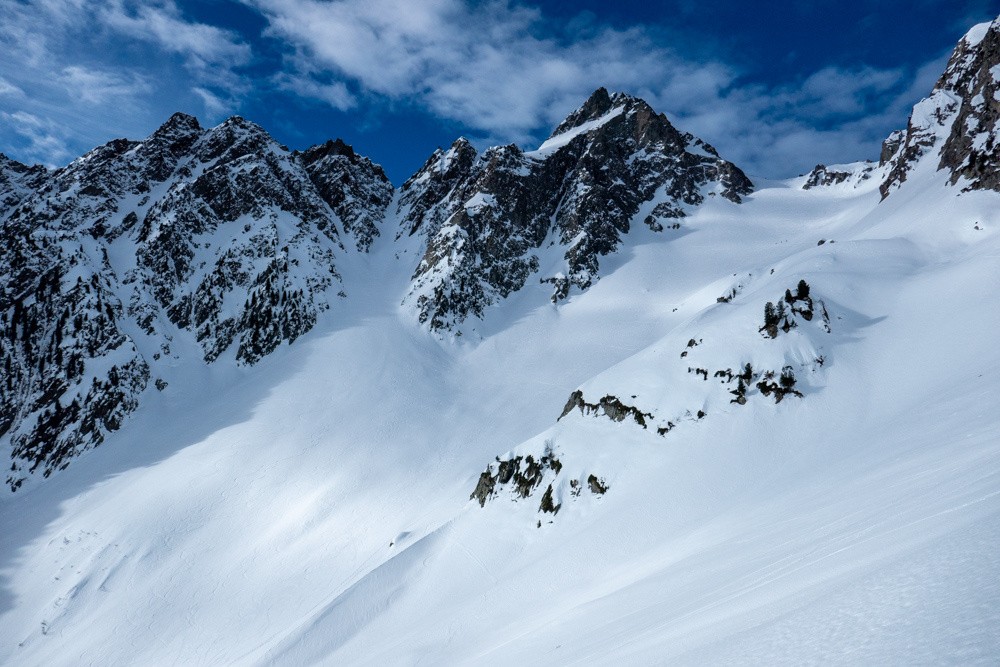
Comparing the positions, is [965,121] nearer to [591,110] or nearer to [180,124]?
[591,110]

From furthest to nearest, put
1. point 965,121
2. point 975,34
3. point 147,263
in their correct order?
point 147,263
point 975,34
point 965,121

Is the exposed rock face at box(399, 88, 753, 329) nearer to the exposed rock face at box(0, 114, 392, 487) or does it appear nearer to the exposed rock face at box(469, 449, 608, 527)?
the exposed rock face at box(0, 114, 392, 487)

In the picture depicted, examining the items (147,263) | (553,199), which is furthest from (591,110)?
(147,263)

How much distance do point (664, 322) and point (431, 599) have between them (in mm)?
38184

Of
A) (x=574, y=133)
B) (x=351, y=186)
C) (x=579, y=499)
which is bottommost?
(x=579, y=499)

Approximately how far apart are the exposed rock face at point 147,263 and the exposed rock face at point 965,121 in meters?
64.1

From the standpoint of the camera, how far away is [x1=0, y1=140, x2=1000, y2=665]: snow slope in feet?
13.6

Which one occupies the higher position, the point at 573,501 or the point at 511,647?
the point at 573,501

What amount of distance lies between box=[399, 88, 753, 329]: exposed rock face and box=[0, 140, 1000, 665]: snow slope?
33.5ft

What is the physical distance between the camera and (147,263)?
57500 millimetres

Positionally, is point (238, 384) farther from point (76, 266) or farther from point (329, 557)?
point (329, 557)

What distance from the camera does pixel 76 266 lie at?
51.4 metres

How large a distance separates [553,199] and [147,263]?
5908cm

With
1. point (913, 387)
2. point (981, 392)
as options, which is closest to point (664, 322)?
point (913, 387)
